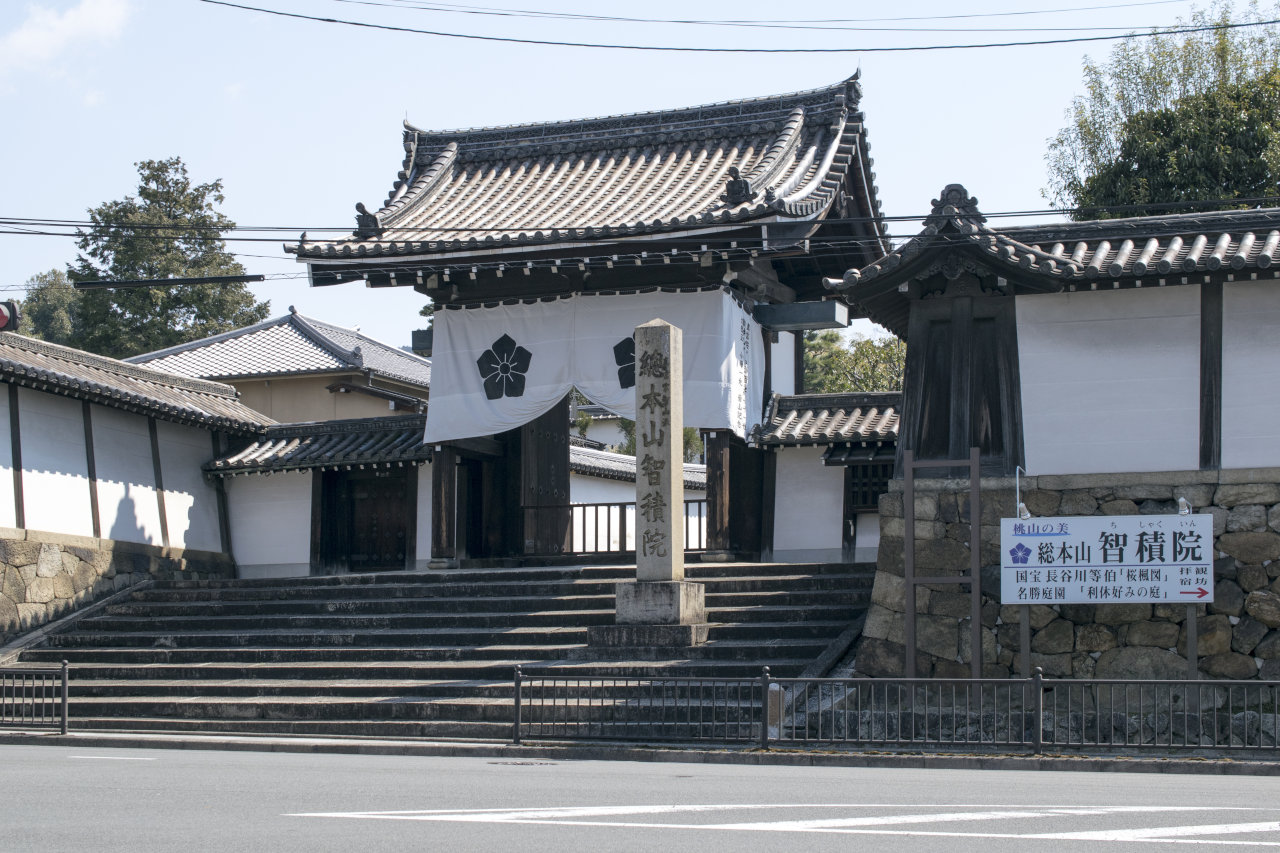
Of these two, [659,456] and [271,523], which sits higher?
[659,456]

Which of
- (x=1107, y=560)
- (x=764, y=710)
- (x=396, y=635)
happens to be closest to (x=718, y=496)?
(x=396, y=635)

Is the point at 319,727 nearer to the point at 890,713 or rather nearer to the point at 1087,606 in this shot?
the point at 890,713

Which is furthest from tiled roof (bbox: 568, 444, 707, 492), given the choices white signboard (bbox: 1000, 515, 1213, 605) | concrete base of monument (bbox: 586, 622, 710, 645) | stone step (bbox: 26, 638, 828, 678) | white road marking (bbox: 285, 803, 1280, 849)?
white road marking (bbox: 285, 803, 1280, 849)

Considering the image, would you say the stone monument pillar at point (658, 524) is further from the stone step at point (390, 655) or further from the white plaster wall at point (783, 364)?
the white plaster wall at point (783, 364)

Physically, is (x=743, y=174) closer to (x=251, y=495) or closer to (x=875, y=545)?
(x=875, y=545)

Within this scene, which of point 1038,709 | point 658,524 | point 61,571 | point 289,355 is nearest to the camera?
point 1038,709

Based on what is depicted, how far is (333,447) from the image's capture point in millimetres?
24141

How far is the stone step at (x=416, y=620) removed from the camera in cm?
1744

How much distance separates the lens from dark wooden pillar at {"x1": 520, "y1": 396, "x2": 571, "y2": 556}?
22.8 meters

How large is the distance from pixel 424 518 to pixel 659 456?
23.7 ft

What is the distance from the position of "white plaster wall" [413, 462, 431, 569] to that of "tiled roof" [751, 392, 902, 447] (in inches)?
234

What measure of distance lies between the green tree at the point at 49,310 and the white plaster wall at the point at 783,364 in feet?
156

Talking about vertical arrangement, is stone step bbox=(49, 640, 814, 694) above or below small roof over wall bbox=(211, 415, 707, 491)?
below

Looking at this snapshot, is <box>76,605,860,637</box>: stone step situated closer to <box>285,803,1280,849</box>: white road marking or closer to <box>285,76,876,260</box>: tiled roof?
<box>285,76,876,260</box>: tiled roof
